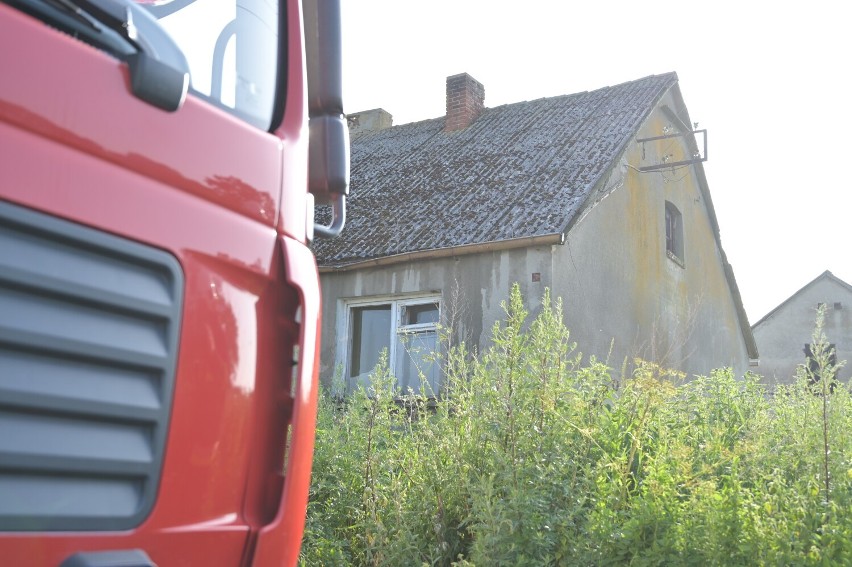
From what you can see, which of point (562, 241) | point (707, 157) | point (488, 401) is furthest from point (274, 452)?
point (707, 157)

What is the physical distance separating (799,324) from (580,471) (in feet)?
112

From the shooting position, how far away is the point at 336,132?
2850 mm

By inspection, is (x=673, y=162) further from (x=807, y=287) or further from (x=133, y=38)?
(x=807, y=287)

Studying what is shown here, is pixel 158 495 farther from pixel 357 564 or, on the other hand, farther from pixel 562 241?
pixel 562 241

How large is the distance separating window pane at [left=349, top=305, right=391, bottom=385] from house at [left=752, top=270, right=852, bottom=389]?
24.5 meters

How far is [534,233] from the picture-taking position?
Answer: 12.5 metres

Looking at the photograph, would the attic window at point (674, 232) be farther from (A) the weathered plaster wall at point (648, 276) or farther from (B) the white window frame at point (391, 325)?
(B) the white window frame at point (391, 325)

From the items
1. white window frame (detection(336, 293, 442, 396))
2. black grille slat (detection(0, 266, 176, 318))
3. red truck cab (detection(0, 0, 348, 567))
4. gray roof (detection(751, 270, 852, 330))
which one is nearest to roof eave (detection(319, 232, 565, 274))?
white window frame (detection(336, 293, 442, 396))

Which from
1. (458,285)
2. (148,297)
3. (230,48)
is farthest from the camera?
(458,285)

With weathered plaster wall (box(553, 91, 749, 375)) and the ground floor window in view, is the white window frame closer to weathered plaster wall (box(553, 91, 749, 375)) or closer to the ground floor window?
the ground floor window

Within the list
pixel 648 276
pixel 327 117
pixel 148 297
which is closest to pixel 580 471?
pixel 327 117

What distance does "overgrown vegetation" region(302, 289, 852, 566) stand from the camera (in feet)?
14.3

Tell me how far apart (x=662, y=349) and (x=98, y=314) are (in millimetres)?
14966

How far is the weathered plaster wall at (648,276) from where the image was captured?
44.5 ft
